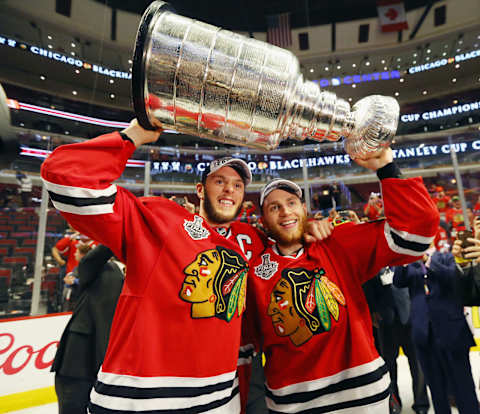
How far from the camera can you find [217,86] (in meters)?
0.78

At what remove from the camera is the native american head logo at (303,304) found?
3.70 ft

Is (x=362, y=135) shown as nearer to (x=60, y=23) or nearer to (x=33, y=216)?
(x=33, y=216)

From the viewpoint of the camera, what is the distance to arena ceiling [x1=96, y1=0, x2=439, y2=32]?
9719 millimetres

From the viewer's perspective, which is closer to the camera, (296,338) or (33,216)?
(296,338)

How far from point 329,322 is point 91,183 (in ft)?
3.16

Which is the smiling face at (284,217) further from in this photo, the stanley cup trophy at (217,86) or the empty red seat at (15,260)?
the empty red seat at (15,260)

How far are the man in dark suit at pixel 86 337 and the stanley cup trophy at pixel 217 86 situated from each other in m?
A: 1.20

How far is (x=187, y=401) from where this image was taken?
0.88m

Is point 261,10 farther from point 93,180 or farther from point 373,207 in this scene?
point 93,180

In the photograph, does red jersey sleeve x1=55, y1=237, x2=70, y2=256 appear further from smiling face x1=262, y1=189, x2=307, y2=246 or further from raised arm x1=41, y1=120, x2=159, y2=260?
raised arm x1=41, y1=120, x2=159, y2=260

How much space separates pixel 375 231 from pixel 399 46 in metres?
15.0

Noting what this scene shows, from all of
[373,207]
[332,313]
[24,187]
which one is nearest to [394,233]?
[332,313]

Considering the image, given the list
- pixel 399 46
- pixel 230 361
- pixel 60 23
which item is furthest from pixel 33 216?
pixel 399 46

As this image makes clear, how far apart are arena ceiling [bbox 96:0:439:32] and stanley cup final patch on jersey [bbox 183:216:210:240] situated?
9.83 meters
